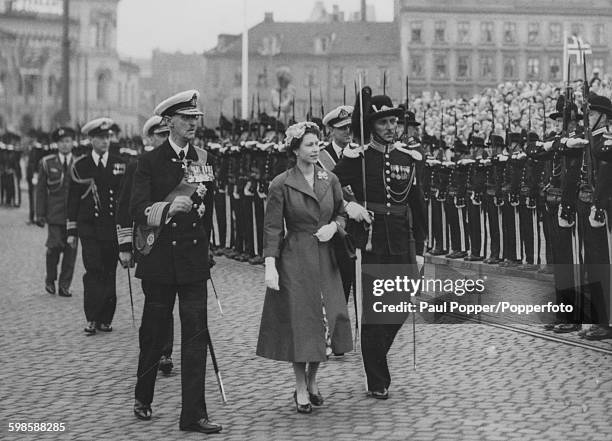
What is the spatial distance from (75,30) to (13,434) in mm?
106819

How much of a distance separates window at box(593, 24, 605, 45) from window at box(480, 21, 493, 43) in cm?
3508

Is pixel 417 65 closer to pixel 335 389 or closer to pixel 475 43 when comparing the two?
pixel 475 43

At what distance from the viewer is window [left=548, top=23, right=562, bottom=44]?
77.3 meters

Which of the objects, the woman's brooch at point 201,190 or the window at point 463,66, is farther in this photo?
the window at point 463,66

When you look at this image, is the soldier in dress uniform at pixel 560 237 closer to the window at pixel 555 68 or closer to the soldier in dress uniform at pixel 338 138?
the soldier in dress uniform at pixel 338 138

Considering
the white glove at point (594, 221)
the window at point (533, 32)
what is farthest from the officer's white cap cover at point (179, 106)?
the window at point (533, 32)

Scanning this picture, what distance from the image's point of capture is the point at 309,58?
113 meters

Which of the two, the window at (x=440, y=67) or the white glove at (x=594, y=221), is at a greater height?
the window at (x=440, y=67)

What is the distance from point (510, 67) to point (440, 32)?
5.93m

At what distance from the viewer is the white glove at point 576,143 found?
1157 cm

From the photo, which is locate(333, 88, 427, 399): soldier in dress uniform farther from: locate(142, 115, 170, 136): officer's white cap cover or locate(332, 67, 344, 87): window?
locate(332, 67, 344, 87): window

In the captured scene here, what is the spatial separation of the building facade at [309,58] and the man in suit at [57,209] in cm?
9103

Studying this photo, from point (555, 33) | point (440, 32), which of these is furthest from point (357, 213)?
point (440, 32)

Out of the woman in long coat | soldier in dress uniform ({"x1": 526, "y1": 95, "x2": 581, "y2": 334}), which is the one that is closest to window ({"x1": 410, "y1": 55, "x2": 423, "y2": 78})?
soldier in dress uniform ({"x1": 526, "y1": 95, "x2": 581, "y2": 334})
